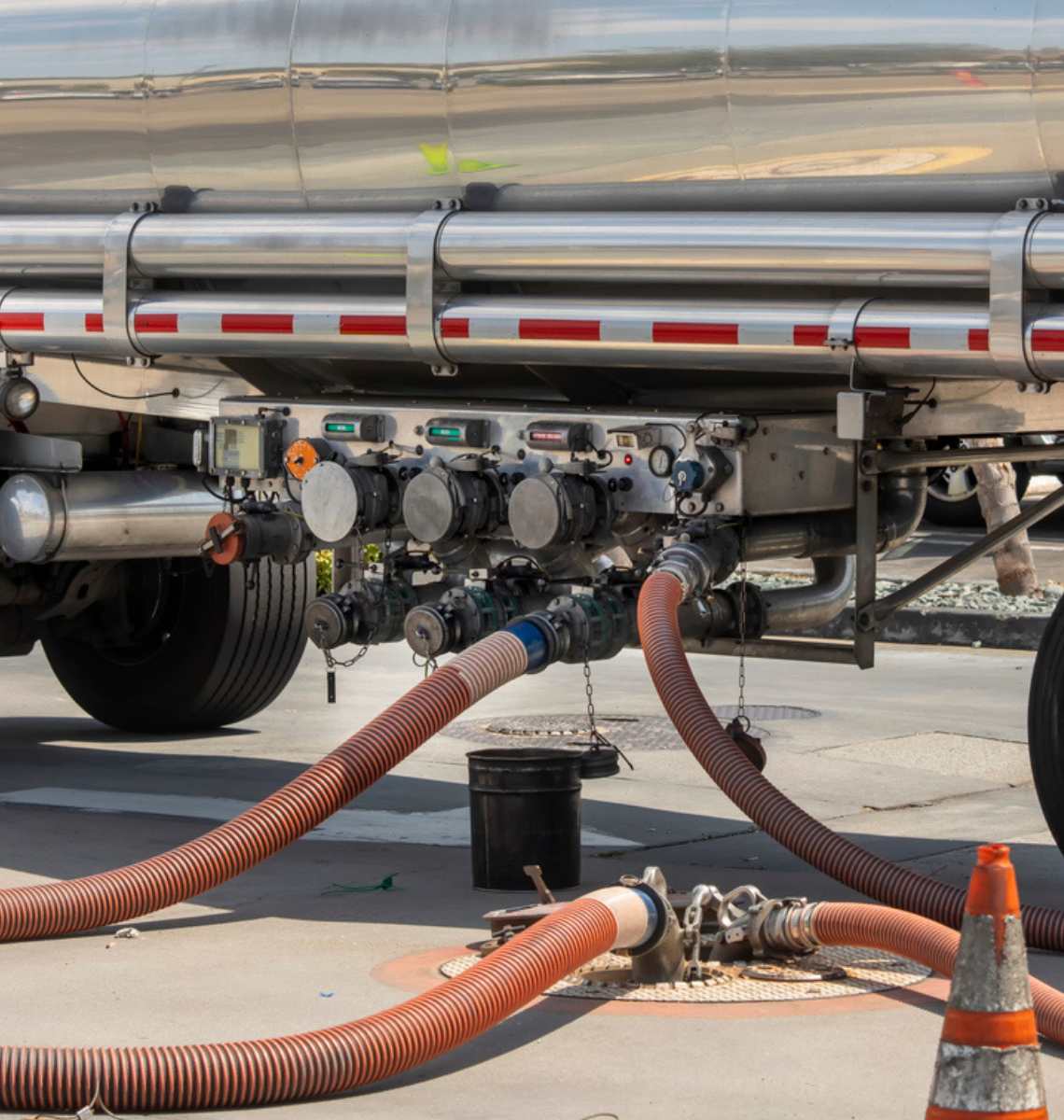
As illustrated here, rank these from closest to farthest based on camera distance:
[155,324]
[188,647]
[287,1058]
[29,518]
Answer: [287,1058] < [155,324] < [29,518] < [188,647]

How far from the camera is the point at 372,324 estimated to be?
7.01 metres

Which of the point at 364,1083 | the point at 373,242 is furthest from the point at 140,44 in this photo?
the point at 364,1083

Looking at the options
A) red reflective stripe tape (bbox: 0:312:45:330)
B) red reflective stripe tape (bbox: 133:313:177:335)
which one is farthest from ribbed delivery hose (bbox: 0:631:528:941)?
red reflective stripe tape (bbox: 0:312:45:330)

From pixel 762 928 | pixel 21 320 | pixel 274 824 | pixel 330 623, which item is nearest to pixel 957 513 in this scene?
pixel 21 320

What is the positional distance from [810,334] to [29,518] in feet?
Result: 11.0

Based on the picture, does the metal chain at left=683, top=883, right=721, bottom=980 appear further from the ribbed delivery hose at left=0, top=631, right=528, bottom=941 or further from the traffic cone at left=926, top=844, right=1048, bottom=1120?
the traffic cone at left=926, top=844, right=1048, bottom=1120

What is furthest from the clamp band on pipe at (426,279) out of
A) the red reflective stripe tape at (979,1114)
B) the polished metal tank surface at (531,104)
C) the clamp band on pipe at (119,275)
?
the red reflective stripe tape at (979,1114)

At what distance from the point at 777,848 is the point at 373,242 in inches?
95.8

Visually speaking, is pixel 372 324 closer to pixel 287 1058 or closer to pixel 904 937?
pixel 904 937

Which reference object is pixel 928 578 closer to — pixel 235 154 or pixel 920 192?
pixel 920 192

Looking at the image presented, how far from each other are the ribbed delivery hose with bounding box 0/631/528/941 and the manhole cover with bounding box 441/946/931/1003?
633 mm

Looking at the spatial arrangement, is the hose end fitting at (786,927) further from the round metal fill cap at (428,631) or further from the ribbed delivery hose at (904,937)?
the round metal fill cap at (428,631)

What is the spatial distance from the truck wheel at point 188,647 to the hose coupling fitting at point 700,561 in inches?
138

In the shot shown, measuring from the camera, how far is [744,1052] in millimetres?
5211
